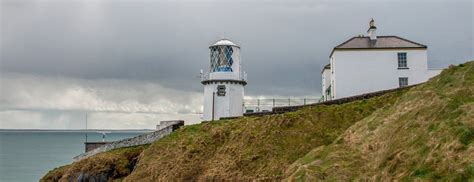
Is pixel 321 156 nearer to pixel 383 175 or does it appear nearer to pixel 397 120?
pixel 397 120

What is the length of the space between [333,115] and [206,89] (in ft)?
51.8

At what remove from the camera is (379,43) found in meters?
32.8

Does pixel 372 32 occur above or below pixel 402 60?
above

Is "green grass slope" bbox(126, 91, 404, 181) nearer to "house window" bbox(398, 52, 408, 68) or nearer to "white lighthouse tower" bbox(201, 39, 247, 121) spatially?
"house window" bbox(398, 52, 408, 68)

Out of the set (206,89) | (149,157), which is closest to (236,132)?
(149,157)

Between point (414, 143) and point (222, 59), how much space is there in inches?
995

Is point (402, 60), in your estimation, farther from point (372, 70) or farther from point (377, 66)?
point (372, 70)

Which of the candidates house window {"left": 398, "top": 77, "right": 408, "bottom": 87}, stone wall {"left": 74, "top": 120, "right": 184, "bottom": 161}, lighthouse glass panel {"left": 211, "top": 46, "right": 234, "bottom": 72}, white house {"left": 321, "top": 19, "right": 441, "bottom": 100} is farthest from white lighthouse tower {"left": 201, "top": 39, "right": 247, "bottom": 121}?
house window {"left": 398, "top": 77, "right": 408, "bottom": 87}

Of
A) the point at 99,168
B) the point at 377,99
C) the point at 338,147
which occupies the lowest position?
the point at 99,168

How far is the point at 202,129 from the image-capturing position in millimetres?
29656

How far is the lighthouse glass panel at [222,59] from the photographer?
38.8 metres

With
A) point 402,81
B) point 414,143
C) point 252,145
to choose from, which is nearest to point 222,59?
point 402,81

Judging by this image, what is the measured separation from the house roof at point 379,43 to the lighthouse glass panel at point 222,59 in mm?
8983

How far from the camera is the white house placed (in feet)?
104
